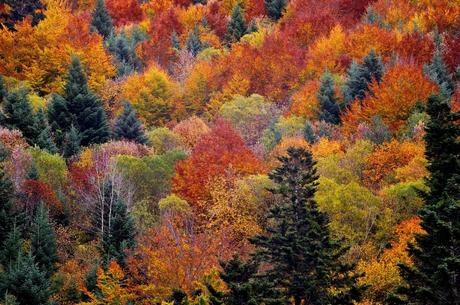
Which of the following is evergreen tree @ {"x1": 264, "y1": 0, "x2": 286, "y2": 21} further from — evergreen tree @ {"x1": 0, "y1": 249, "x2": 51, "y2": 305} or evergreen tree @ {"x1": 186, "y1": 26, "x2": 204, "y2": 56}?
evergreen tree @ {"x1": 0, "y1": 249, "x2": 51, "y2": 305}

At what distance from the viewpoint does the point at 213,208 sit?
48.3 m

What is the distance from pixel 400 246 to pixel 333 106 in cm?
3257

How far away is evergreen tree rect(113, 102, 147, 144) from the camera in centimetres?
6369

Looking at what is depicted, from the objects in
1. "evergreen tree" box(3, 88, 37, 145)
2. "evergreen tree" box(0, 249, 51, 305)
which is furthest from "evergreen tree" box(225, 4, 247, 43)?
"evergreen tree" box(0, 249, 51, 305)

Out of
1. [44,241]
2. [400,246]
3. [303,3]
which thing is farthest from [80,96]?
[303,3]

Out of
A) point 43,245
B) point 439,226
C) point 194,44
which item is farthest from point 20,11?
point 439,226

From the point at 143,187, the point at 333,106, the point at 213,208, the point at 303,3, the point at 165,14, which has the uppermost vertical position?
the point at 165,14

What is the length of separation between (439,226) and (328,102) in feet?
152

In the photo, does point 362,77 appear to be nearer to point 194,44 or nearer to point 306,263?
point 194,44

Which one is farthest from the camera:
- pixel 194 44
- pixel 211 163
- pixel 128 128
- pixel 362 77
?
pixel 194 44

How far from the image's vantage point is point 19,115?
57.9 metres

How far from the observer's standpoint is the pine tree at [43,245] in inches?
1603

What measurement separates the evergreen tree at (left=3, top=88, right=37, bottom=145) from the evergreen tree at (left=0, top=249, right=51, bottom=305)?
21925 mm

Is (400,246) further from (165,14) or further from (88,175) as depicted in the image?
(165,14)
